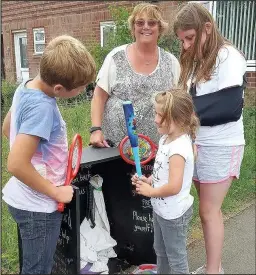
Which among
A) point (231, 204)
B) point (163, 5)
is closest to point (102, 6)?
point (163, 5)

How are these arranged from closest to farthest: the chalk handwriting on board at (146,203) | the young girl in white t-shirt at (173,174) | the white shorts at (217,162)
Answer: the young girl in white t-shirt at (173,174)
the white shorts at (217,162)
the chalk handwriting on board at (146,203)

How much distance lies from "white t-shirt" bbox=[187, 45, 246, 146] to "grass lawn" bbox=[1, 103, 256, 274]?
132cm

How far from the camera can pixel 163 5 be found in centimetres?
749

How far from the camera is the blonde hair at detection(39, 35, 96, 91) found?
171 cm

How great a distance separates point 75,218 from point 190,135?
73cm

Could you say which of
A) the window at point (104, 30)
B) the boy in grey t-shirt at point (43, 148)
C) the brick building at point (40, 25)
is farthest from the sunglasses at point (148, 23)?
the window at point (104, 30)

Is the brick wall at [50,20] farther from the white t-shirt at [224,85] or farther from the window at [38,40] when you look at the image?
the white t-shirt at [224,85]

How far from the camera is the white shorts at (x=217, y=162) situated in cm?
223

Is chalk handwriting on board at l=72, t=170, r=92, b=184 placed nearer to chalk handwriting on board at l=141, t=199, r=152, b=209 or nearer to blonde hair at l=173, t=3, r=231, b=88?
chalk handwriting on board at l=141, t=199, r=152, b=209

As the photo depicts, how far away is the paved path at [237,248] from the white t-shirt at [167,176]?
934mm

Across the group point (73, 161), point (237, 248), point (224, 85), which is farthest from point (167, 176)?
point (237, 248)

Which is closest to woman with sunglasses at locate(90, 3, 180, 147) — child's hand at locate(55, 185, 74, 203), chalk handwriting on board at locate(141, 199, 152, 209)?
chalk handwriting on board at locate(141, 199, 152, 209)

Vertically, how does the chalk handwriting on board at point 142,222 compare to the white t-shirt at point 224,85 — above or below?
below

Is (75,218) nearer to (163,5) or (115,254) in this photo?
(115,254)
